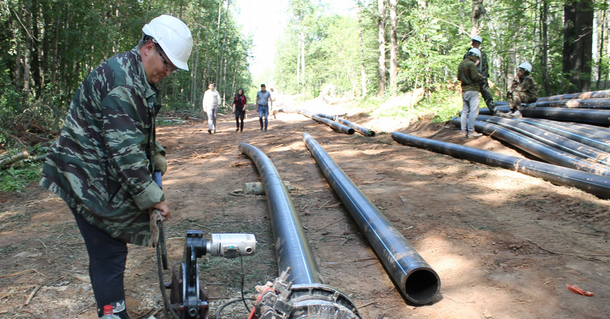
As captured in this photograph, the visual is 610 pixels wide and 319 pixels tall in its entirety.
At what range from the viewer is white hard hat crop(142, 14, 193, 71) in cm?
223

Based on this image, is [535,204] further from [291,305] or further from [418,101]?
[418,101]

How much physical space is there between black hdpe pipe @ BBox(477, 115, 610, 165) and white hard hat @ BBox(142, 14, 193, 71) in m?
5.92

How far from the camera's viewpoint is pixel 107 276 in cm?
225

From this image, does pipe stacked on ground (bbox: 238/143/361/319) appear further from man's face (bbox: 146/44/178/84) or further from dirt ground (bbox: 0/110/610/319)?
man's face (bbox: 146/44/178/84)

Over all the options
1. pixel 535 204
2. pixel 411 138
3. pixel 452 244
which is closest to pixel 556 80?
pixel 411 138

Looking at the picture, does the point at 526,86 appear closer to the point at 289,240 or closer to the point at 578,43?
the point at 578,43

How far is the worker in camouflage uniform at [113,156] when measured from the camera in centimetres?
211

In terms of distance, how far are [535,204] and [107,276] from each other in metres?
4.75

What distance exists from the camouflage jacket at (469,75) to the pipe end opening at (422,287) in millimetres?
6653

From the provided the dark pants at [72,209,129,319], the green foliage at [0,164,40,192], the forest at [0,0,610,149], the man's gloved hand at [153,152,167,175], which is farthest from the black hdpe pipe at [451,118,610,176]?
the green foliage at [0,164,40,192]

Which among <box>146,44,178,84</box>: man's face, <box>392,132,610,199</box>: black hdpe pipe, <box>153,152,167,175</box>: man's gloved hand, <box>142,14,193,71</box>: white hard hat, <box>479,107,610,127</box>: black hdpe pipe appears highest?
<box>142,14,193,71</box>: white hard hat

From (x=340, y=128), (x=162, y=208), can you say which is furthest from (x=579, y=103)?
(x=162, y=208)

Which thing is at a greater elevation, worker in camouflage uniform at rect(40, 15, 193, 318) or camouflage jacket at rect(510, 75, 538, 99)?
camouflage jacket at rect(510, 75, 538, 99)

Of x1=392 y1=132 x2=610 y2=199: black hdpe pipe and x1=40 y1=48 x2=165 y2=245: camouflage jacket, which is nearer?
x1=40 y1=48 x2=165 y2=245: camouflage jacket
